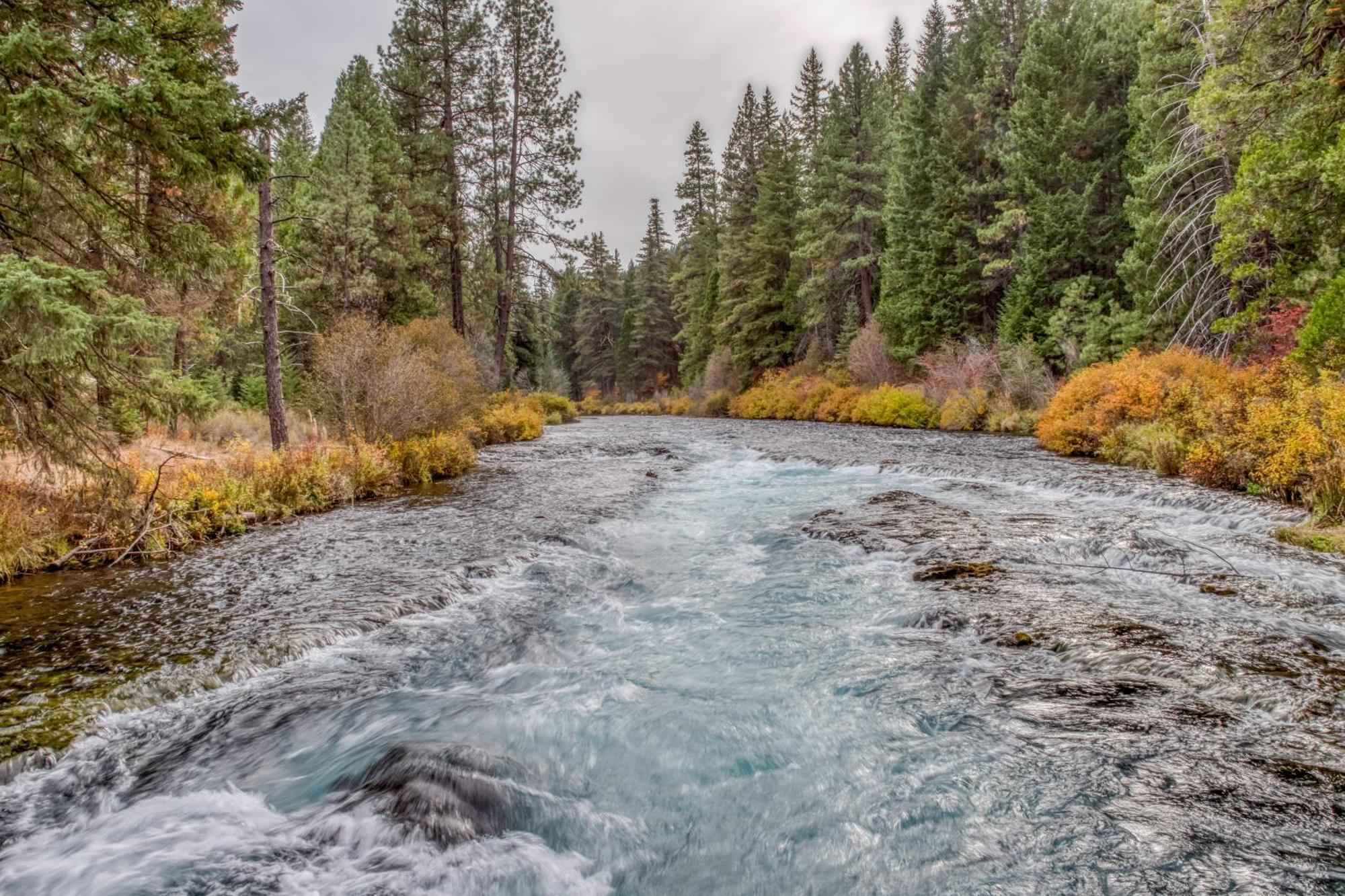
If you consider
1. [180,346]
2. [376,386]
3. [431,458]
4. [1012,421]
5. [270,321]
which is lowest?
[431,458]

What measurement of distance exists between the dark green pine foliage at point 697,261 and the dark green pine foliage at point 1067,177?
20.8 metres

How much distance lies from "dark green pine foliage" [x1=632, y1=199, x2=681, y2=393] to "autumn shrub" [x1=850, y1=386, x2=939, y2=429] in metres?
30.7

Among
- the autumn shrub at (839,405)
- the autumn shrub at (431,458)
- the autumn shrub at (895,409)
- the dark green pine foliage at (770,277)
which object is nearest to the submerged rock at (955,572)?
the autumn shrub at (431,458)

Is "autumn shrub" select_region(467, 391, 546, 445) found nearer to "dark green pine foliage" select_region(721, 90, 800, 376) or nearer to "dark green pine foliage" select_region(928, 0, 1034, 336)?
"dark green pine foliage" select_region(721, 90, 800, 376)

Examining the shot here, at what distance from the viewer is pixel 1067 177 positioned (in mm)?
22453

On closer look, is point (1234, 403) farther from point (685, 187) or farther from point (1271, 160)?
point (685, 187)

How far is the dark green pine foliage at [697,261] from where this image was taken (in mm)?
46031

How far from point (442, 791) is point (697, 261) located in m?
47.9

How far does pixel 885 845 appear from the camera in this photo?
3.02m

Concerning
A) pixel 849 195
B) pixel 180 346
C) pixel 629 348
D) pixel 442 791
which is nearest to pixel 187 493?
pixel 442 791

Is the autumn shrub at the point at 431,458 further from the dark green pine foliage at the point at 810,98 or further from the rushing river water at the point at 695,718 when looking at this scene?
the dark green pine foliage at the point at 810,98

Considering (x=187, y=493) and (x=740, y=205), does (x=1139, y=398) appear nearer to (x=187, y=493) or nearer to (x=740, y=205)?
(x=187, y=493)

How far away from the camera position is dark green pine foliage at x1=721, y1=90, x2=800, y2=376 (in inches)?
1462

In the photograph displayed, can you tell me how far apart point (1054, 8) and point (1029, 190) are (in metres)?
14.0
